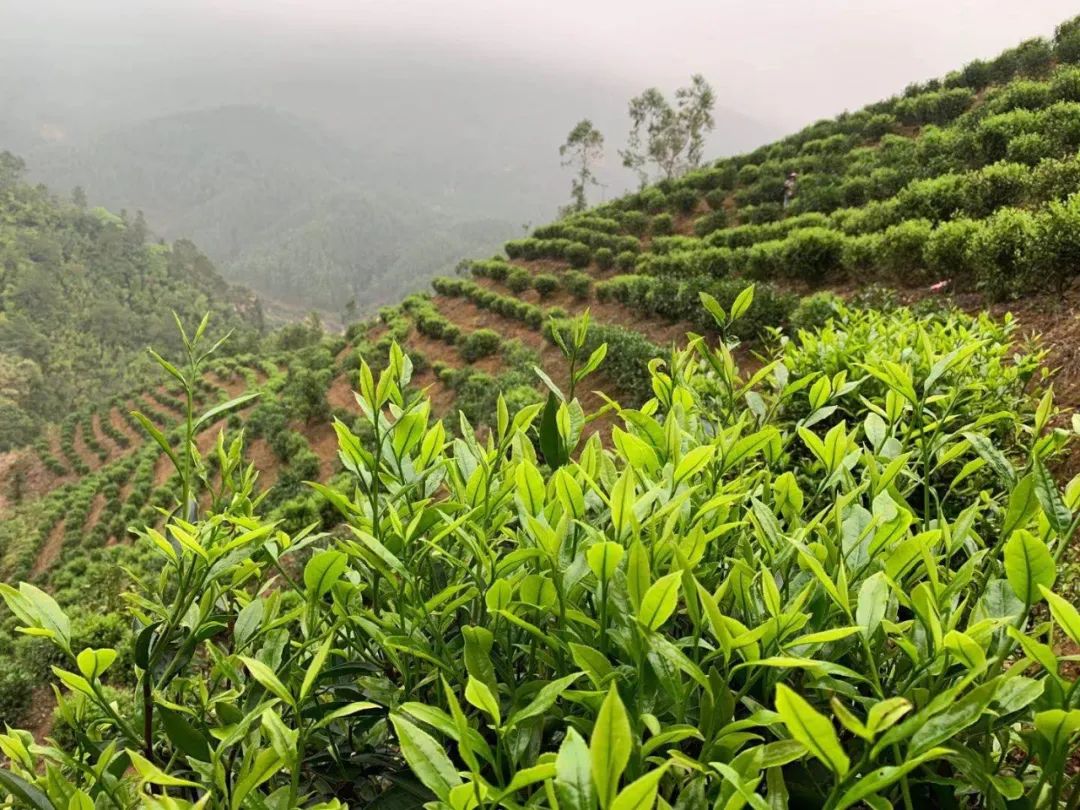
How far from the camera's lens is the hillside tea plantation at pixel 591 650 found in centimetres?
58

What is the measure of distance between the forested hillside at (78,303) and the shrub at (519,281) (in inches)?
1097

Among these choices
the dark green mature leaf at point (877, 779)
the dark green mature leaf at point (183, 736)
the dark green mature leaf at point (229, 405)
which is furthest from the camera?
the dark green mature leaf at point (229, 405)

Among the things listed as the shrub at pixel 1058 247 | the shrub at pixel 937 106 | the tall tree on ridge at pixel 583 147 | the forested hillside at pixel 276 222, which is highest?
the forested hillside at pixel 276 222

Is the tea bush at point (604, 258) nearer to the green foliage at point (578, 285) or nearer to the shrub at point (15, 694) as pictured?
the green foliage at point (578, 285)

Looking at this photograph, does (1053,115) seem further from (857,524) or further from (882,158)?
(857,524)

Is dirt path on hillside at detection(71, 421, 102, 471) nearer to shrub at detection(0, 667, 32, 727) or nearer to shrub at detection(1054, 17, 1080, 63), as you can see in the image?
shrub at detection(0, 667, 32, 727)

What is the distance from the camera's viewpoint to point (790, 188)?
14.1m

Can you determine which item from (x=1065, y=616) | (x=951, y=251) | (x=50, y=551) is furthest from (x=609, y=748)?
(x=50, y=551)

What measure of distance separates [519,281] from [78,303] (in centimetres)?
5612

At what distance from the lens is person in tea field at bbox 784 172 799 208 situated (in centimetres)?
1388

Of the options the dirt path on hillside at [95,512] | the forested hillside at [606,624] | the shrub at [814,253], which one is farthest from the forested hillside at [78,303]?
the forested hillside at [606,624]

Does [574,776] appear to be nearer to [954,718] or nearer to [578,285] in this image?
[954,718]

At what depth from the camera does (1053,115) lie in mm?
8719

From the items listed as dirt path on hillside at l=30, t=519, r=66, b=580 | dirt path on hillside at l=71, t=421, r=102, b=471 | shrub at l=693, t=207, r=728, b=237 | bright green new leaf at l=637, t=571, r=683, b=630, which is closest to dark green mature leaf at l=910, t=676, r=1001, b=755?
bright green new leaf at l=637, t=571, r=683, b=630
